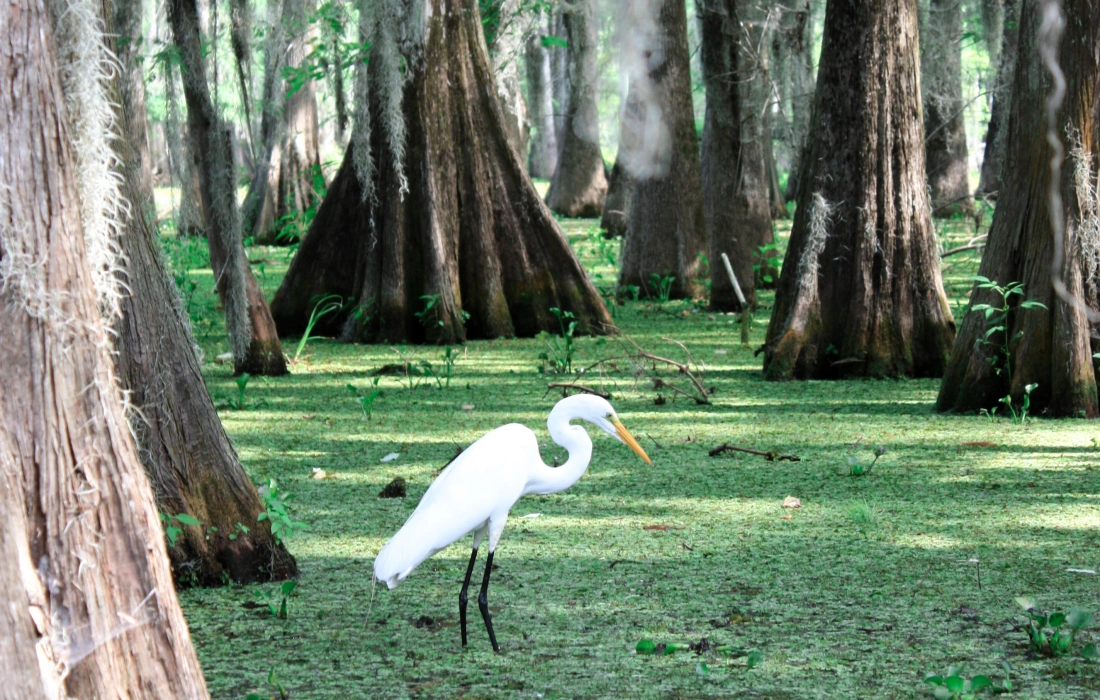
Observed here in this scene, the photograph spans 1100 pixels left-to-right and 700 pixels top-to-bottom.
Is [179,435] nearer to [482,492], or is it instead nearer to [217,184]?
[482,492]

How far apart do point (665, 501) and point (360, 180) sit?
4.92m

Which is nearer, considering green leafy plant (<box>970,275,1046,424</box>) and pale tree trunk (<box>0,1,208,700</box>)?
pale tree trunk (<box>0,1,208,700</box>)

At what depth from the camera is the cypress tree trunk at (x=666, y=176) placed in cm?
1108

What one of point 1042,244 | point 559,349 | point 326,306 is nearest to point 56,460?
point 1042,244

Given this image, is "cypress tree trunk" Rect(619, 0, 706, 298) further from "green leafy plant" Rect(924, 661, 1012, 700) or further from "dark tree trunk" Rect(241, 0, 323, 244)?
"green leafy plant" Rect(924, 661, 1012, 700)

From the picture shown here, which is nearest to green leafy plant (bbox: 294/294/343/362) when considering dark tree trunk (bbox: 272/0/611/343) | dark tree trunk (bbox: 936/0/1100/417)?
dark tree trunk (bbox: 272/0/611/343)

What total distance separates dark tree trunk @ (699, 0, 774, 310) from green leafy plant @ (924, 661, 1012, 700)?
7889 mm

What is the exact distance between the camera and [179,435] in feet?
11.8

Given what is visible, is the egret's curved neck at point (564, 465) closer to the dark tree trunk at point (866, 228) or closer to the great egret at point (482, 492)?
the great egret at point (482, 492)

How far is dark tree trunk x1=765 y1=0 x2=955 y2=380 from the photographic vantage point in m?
7.05

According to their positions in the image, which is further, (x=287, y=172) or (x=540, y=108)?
→ (x=540, y=108)

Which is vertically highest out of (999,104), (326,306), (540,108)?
(540,108)

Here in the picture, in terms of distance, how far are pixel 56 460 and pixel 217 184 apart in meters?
5.08

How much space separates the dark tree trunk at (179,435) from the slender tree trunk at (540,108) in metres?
12.0
